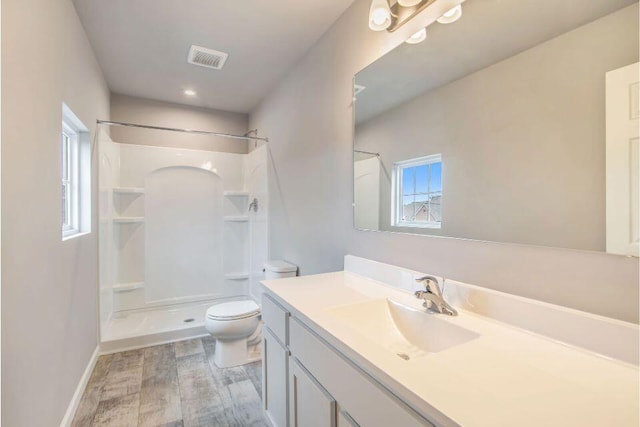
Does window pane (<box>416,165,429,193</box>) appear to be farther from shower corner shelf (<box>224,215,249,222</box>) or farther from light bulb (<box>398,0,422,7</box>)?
shower corner shelf (<box>224,215,249,222</box>)

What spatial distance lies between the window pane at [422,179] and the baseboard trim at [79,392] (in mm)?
2307

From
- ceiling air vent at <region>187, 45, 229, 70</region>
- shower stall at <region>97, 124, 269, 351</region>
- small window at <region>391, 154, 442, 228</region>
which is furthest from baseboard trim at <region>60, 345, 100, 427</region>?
ceiling air vent at <region>187, 45, 229, 70</region>

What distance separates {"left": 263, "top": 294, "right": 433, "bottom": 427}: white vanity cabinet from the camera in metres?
0.77

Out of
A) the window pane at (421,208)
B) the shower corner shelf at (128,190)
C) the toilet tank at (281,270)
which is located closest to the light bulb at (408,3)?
the window pane at (421,208)

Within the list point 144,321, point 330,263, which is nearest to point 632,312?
point 330,263

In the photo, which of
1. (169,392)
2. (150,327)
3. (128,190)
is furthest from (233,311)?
(128,190)

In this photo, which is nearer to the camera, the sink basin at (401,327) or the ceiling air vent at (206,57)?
the sink basin at (401,327)

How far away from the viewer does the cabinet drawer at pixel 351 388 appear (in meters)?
0.72

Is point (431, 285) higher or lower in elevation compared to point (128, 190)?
lower

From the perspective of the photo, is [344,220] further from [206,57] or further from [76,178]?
[76,178]

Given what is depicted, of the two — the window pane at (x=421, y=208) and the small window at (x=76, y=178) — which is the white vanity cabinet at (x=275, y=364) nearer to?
the window pane at (x=421, y=208)

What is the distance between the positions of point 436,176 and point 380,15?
0.90 m

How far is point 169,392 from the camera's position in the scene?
205cm

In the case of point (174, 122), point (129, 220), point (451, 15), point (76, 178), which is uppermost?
point (174, 122)
